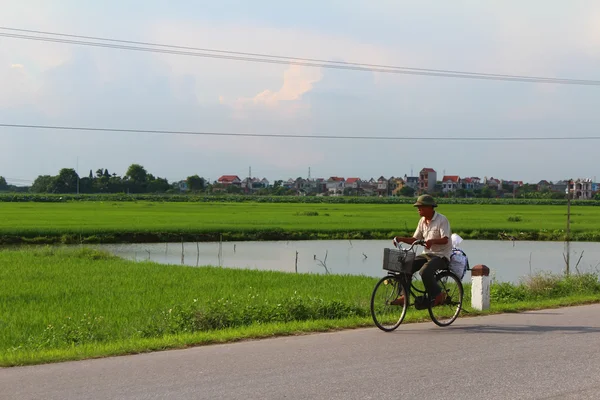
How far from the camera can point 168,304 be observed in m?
11.1

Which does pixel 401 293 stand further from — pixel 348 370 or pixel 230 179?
pixel 230 179

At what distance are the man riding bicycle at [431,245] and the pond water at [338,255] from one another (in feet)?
36.7

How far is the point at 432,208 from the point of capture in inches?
310

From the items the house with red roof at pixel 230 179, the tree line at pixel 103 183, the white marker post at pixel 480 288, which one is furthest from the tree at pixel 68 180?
the white marker post at pixel 480 288

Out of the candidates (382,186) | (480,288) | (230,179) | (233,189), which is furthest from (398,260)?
(230,179)

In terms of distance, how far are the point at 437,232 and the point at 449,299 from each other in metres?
0.94

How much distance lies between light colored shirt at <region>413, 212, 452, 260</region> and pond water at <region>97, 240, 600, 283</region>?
1118 centimetres

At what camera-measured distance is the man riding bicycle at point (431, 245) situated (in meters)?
7.82

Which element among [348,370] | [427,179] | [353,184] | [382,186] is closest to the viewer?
[348,370]

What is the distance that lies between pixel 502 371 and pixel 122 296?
8.20 meters

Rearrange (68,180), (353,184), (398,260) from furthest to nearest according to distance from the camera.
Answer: (353,184) < (68,180) < (398,260)

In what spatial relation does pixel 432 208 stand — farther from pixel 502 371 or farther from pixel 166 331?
pixel 166 331

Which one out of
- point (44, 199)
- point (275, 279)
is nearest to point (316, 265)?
point (275, 279)

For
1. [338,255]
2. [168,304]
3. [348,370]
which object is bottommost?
[338,255]
